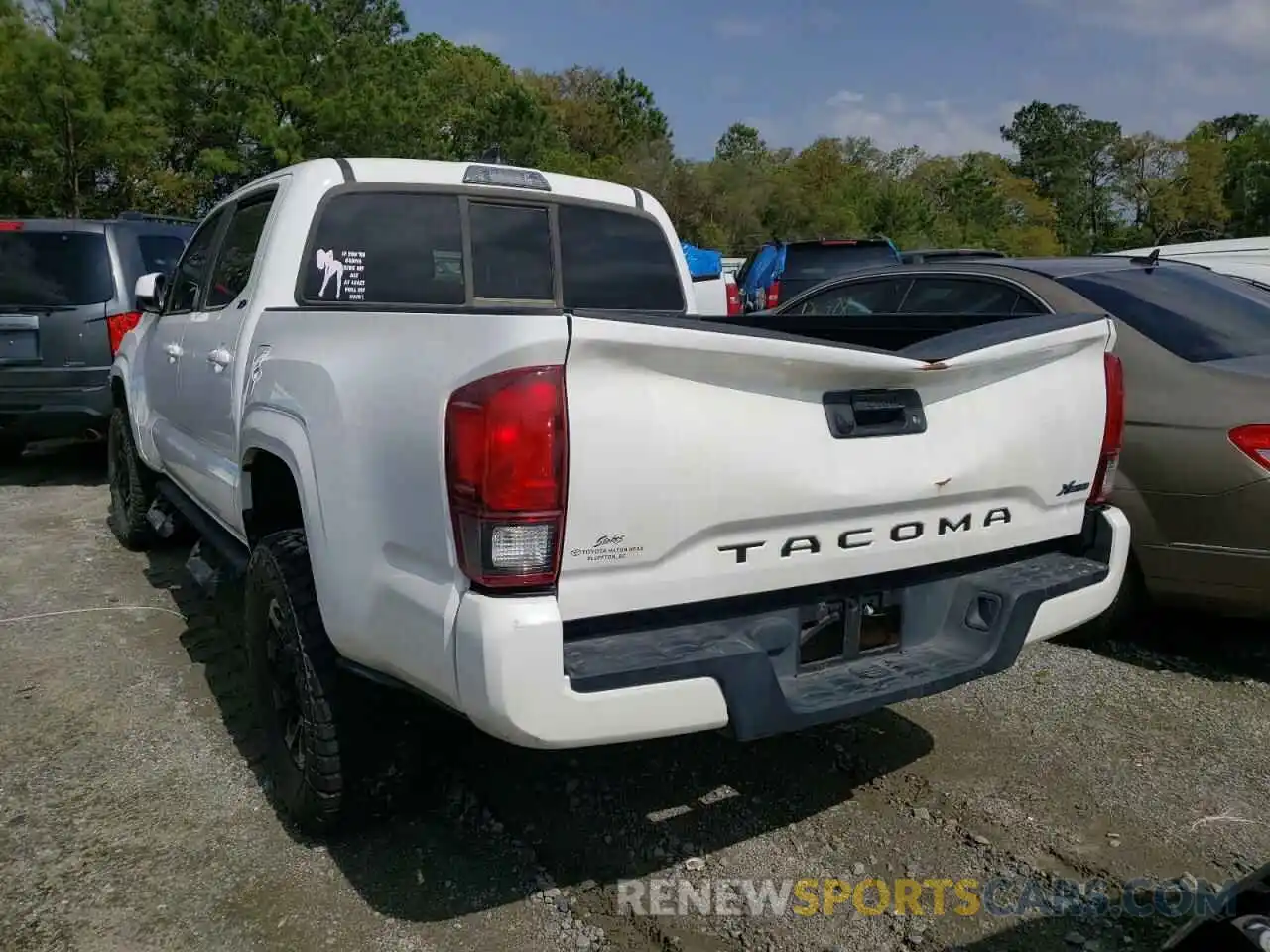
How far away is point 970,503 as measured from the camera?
2777mm

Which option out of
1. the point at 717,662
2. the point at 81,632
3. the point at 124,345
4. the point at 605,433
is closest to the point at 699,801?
the point at 717,662

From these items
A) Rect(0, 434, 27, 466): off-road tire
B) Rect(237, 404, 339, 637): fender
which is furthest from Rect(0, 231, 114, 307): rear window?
Rect(237, 404, 339, 637): fender

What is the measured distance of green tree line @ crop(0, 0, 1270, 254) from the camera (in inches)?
781

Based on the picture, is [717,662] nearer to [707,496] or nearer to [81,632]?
[707,496]

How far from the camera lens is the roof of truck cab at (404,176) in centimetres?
380

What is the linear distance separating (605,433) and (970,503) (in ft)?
3.84

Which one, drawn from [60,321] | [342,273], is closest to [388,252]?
[342,273]

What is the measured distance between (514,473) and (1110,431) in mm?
1962

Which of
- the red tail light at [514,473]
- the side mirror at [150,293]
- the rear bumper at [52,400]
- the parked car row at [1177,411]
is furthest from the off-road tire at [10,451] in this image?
the red tail light at [514,473]

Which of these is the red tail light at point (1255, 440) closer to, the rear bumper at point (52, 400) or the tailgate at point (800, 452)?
the tailgate at point (800, 452)

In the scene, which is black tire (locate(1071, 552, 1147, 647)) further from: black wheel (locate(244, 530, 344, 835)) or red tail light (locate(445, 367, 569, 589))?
black wheel (locate(244, 530, 344, 835))

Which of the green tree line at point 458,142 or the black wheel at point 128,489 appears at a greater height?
the green tree line at point 458,142

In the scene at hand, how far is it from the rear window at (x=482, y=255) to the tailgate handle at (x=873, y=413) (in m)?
2.01

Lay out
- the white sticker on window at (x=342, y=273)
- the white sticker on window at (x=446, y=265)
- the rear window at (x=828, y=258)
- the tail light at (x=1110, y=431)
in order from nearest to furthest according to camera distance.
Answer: the tail light at (x=1110, y=431) < the white sticker on window at (x=342, y=273) < the white sticker on window at (x=446, y=265) < the rear window at (x=828, y=258)
